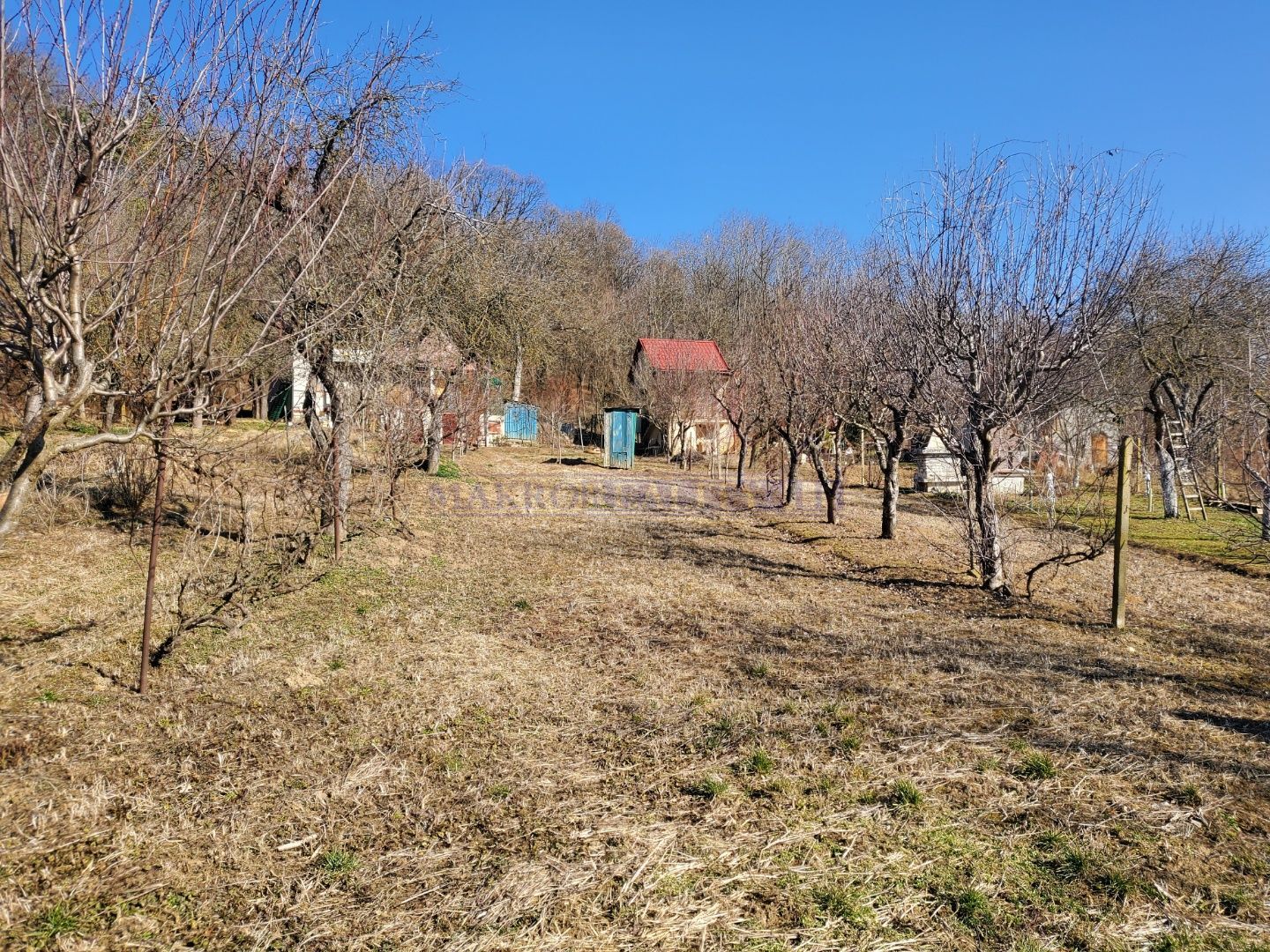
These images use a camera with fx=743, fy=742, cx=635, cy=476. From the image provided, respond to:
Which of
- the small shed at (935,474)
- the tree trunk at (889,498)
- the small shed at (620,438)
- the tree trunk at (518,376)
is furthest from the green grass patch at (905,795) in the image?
the tree trunk at (518,376)

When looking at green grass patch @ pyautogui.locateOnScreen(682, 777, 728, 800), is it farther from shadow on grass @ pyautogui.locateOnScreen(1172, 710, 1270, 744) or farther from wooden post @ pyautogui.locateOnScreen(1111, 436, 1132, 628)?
wooden post @ pyautogui.locateOnScreen(1111, 436, 1132, 628)

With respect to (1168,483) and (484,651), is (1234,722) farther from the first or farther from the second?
(1168,483)

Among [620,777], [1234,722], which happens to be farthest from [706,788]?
[1234,722]

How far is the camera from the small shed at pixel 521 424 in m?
Result: 28.2

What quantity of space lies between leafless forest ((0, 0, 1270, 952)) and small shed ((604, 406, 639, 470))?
1240 cm

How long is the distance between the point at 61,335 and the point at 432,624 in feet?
13.4

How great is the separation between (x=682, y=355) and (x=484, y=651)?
2156cm

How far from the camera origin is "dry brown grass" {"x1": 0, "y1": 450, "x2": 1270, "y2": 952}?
2590mm

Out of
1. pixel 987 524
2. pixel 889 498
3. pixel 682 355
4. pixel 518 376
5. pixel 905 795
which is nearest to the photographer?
Result: pixel 905 795

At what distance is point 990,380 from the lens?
23.0 ft

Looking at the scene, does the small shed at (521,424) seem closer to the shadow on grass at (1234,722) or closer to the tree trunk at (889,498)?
the tree trunk at (889,498)

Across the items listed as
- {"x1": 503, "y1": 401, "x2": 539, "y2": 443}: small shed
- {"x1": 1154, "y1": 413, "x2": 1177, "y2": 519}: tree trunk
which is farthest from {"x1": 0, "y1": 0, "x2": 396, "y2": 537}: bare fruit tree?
{"x1": 503, "y1": 401, "x2": 539, "y2": 443}: small shed

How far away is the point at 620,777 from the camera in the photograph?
12.0 feet

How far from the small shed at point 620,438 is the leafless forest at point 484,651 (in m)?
12.4
